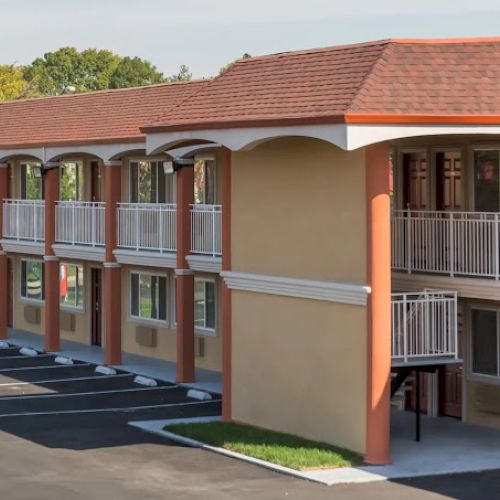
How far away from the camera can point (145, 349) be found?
40.1 metres

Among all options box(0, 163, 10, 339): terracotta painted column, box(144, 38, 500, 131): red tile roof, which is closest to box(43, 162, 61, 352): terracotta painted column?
box(0, 163, 10, 339): terracotta painted column

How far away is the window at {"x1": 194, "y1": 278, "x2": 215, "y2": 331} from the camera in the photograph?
37094 mm

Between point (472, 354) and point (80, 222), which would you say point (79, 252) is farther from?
point (472, 354)

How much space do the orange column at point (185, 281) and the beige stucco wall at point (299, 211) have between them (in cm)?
597

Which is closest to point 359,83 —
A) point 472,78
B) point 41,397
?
point 472,78

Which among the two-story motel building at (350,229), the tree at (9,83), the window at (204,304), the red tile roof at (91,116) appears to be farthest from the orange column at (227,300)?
the tree at (9,83)

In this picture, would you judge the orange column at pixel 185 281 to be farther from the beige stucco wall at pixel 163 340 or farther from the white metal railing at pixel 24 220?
the white metal railing at pixel 24 220

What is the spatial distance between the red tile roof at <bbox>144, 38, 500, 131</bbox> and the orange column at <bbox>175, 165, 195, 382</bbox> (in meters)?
5.55

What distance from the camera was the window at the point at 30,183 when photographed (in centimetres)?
4634

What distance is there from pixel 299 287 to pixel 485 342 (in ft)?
13.3

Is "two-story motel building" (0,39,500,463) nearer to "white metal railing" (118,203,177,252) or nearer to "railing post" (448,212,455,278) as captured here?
"railing post" (448,212,455,278)

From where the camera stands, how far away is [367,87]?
24.5m

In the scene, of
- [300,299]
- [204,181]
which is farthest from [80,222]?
[300,299]

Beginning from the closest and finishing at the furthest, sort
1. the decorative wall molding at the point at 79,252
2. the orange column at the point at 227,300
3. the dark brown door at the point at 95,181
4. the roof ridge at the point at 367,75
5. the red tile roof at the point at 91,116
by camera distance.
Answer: the roof ridge at the point at 367,75
the orange column at the point at 227,300
the red tile roof at the point at 91,116
the decorative wall molding at the point at 79,252
the dark brown door at the point at 95,181
